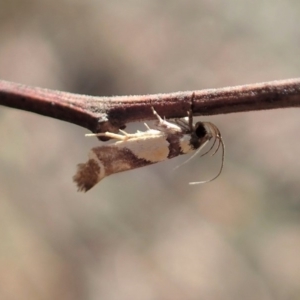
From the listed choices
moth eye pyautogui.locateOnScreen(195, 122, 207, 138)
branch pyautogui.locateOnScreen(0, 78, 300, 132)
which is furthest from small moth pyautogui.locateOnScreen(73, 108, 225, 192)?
branch pyautogui.locateOnScreen(0, 78, 300, 132)

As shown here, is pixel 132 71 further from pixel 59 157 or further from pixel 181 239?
pixel 181 239

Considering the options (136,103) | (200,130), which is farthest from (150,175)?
(136,103)

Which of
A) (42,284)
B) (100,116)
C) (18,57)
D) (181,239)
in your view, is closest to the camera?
(100,116)

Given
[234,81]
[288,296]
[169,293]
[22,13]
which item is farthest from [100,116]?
[22,13]

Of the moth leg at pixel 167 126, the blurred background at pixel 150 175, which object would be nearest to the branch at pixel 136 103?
the moth leg at pixel 167 126

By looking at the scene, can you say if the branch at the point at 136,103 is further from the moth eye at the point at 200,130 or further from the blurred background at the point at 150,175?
the blurred background at the point at 150,175

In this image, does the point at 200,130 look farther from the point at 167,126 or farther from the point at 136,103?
the point at 136,103

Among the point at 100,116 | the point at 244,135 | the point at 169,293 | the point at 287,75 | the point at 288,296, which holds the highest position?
the point at 100,116
